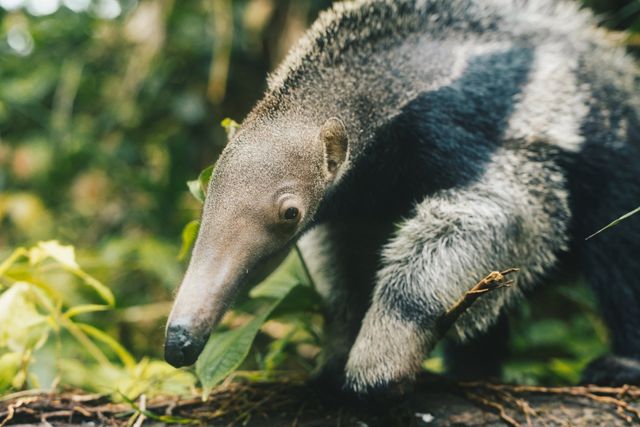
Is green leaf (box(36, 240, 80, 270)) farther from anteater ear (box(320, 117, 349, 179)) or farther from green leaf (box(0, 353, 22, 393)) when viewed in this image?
anteater ear (box(320, 117, 349, 179))

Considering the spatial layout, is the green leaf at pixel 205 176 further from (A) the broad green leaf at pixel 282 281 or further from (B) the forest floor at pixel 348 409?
(B) the forest floor at pixel 348 409

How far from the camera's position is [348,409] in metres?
2.95

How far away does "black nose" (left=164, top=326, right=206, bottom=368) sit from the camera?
7.54 ft

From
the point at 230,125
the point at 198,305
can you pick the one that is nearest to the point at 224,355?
the point at 198,305

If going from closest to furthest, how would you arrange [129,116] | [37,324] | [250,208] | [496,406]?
1. [250,208]
2. [496,406]
3. [37,324]
4. [129,116]

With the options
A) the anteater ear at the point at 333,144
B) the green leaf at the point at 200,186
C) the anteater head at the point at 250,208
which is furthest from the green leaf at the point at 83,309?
the anteater ear at the point at 333,144

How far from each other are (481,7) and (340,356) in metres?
2.09

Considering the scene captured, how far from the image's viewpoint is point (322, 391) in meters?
3.15

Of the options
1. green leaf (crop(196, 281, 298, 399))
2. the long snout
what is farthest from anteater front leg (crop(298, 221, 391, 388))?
the long snout

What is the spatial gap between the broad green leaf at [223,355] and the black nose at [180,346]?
438 millimetres

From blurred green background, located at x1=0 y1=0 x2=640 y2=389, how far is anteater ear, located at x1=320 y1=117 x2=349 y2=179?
2890mm

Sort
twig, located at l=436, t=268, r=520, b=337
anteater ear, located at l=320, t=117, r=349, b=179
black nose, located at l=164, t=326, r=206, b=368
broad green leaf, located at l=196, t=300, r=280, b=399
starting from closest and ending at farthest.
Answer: black nose, located at l=164, t=326, r=206, b=368 < twig, located at l=436, t=268, r=520, b=337 < broad green leaf, located at l=196, t=300, r=280, b=399 < anteater ear, located at l=320, t=117, r=349, b=179

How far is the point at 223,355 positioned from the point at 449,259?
108 centimetres

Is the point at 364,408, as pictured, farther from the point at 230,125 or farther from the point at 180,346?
the point at 230,125
